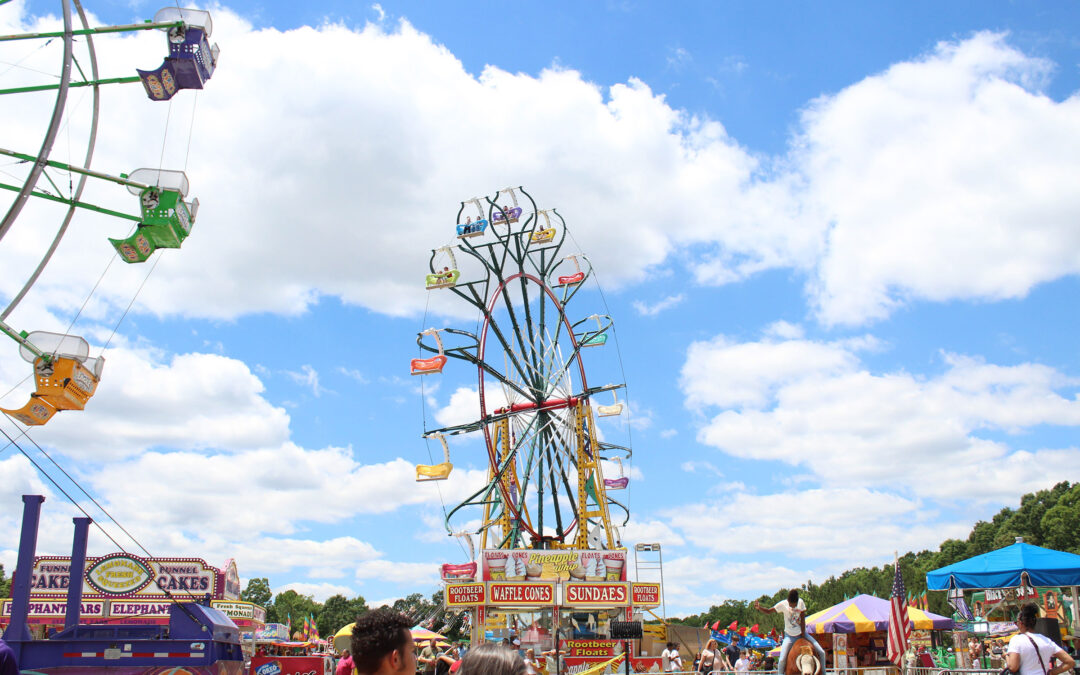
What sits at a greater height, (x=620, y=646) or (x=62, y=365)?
(x=62, y=365)

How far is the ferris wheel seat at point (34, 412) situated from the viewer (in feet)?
41.8

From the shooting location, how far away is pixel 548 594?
998 inches

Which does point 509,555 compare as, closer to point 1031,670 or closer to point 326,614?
point 1031,670

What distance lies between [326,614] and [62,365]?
96.7 meters

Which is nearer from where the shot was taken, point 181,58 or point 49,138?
point 49,138

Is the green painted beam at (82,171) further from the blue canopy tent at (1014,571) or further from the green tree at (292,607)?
the green tree at (292,607)

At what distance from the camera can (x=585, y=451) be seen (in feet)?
107

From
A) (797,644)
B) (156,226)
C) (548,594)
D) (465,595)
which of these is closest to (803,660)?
(797,644)

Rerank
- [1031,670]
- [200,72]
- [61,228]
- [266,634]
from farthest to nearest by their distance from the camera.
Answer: [266,634]
[200,72]
[61,228]
[1031,670]

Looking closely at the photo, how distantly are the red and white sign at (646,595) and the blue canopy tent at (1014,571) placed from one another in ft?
36.8

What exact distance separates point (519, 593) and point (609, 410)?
9542 mm

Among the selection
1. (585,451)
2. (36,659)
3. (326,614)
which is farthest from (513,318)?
(326,614)

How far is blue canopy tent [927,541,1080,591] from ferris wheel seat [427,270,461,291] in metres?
21.3

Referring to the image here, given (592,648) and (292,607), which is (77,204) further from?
(292,607)
